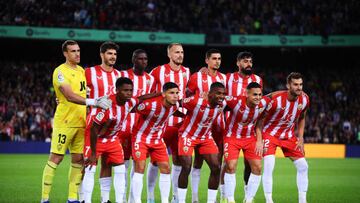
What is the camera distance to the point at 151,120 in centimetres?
1012

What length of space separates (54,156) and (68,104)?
33.3 inches

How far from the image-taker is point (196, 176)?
11.0 m

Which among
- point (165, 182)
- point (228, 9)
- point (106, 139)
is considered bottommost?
point (165, 182)

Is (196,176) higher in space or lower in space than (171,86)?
lower

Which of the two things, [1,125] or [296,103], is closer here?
[296,103]

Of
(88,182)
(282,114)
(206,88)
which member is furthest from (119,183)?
(282,114)

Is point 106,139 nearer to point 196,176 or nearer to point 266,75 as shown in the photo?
point 196,176

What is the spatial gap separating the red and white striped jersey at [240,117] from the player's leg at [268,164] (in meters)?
0.48

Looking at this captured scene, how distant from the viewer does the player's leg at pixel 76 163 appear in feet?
32.1

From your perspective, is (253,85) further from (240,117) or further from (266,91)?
(266,91)

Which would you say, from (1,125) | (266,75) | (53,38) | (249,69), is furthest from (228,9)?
(249,69)

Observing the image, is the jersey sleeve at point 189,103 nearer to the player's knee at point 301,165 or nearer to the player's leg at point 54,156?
the player's leg at point 54,156

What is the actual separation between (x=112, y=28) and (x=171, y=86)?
22.7 m

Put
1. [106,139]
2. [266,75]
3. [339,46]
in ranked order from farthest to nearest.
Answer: [266,75] < [339,46] < [106,139]
